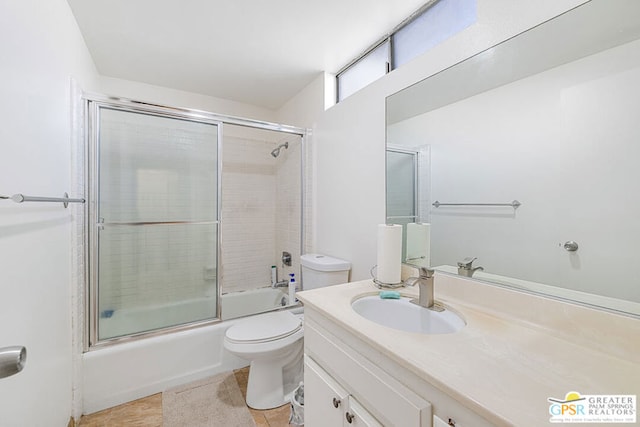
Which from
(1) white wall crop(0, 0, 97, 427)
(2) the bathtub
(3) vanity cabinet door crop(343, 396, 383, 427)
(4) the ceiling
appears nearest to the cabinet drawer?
(3) vanity cabinet door crop(343, 396, 383, 427)

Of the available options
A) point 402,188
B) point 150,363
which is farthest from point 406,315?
point 150,363

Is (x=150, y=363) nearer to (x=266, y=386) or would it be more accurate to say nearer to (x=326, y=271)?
(x=266, y=386)

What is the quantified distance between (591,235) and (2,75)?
1921 mm

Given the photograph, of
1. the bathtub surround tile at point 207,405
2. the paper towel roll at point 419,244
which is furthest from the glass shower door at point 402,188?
the bathtub surround tile at point 207,405

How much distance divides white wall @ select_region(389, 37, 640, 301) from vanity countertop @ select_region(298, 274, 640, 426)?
0.11 meters

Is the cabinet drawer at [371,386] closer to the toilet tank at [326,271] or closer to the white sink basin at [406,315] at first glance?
the white sink basin at [406,315]

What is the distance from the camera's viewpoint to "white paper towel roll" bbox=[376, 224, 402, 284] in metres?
1.29

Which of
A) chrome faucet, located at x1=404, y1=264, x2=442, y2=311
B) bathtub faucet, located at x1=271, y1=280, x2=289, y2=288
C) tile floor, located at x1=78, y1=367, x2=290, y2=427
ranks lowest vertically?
tile floor, located at x1=78, y1=367, x2=290, y2=427

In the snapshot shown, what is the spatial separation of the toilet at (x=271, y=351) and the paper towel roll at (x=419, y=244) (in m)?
0.59

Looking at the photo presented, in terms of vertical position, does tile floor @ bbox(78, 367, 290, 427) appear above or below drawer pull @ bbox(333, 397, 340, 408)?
below

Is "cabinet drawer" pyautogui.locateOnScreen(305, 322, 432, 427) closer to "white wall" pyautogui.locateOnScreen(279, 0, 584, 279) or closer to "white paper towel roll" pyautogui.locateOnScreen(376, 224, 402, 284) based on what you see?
"white paper towel roll" pyautogui.locateOnScreen(376, 224, 402, 284)

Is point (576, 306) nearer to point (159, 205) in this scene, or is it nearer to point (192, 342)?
point (192, 342)

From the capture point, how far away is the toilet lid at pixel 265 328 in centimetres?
163

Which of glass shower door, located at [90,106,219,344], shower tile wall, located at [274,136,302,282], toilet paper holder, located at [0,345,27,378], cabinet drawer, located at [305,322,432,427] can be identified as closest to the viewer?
toilet paper holder, located at [0,345,27,378]
